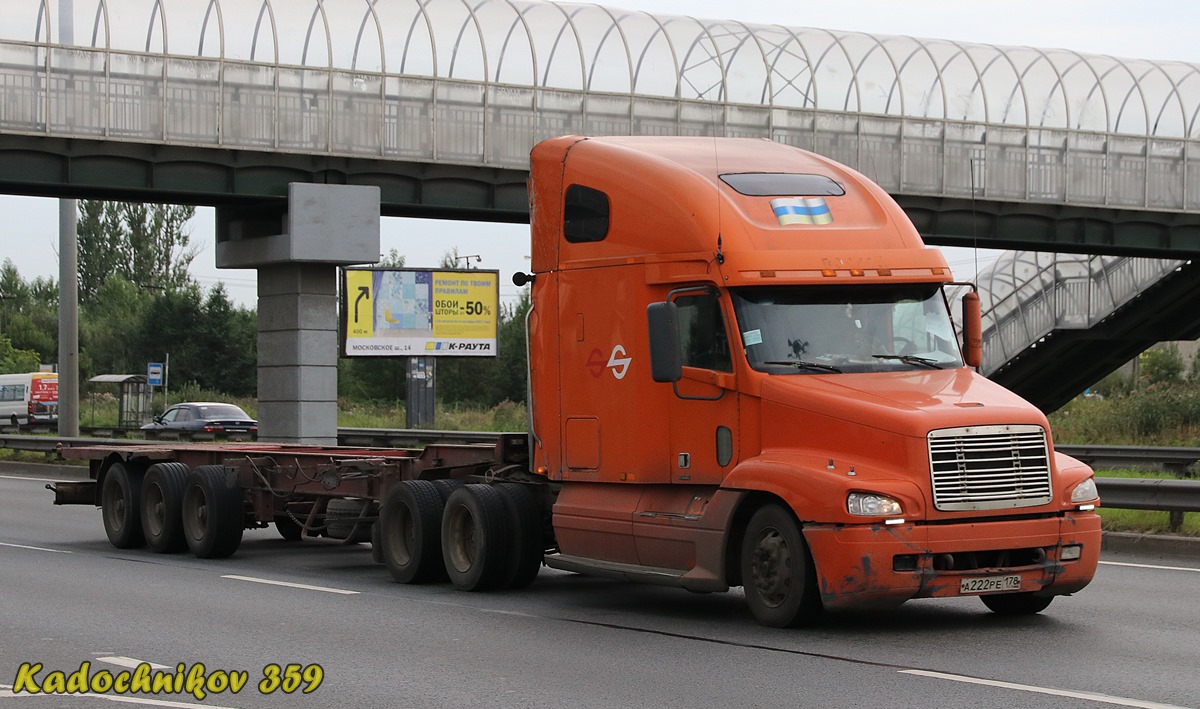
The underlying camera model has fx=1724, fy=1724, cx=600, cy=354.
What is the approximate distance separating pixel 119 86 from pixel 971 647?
76.4ft

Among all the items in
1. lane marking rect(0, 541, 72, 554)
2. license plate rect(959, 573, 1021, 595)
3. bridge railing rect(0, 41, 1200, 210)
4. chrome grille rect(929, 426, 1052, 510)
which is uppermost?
bridge railing rect(0, 41, 1200, 210)

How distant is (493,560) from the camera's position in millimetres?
13516

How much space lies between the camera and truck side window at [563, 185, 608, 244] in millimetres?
12969

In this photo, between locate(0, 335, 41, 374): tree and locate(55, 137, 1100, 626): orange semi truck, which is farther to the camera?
locate(0, 335, 41, 374): tree

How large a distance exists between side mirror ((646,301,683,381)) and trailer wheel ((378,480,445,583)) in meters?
3.28

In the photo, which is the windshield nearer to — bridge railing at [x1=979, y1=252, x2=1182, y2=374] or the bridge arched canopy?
the bridge arched canopy

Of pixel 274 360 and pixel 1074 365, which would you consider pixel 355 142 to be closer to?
pixel 274 360

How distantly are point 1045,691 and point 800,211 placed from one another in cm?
439

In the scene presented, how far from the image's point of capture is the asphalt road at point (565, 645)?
8.91 meters

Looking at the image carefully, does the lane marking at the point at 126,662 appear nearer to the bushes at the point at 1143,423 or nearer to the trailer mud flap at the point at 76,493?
the trailer mud flap at the point at 76,493

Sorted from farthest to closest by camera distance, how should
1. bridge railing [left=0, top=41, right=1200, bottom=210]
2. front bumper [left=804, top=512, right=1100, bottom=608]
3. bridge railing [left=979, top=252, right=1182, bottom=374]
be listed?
bridge railing [left=979, top=252, right=1182, bottom=374]
bridge railing [left=0, top=41, right=1200, bottom=210]
front bumper [left=804, top=512, right=1100, bottom=608]

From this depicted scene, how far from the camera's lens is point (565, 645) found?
10812mm

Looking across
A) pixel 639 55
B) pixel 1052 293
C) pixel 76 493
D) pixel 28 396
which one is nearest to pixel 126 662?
pixel 76 493

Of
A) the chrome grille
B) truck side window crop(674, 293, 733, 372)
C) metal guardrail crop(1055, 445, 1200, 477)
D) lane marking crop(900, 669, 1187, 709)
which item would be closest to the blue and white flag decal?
truck side window crop(674, 293, 733, 372)
